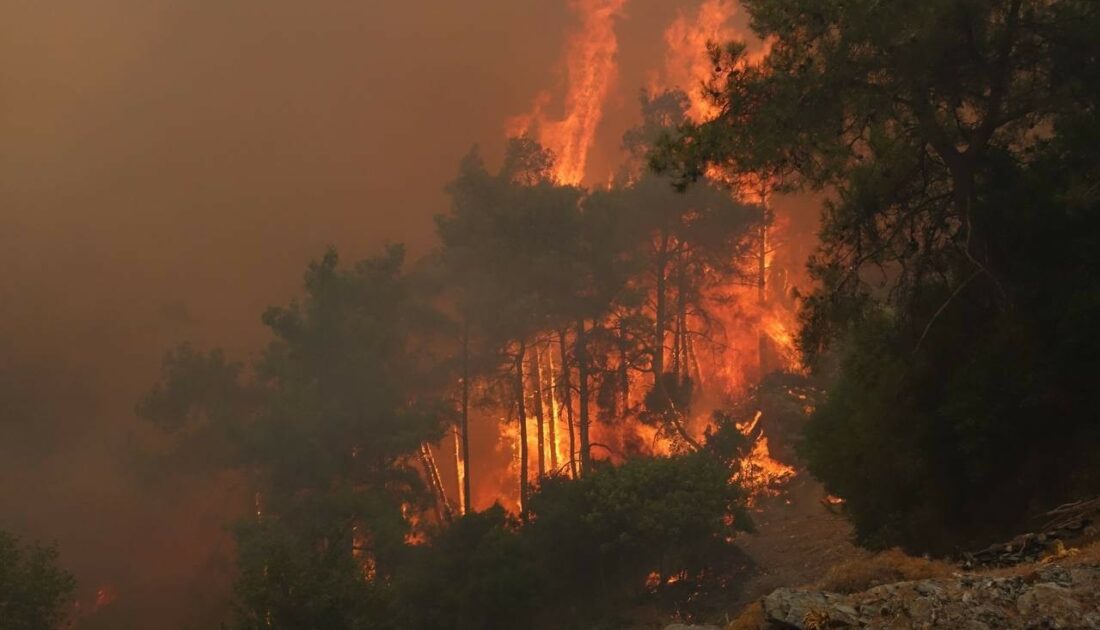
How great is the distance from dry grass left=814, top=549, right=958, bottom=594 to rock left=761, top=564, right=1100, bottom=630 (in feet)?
5.83

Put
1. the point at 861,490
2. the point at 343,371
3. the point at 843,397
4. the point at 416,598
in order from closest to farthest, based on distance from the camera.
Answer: the point at 861,490 < the point at 843,397 < the point at 416,598 < the point at 343,371

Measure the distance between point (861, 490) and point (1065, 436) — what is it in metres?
4.60

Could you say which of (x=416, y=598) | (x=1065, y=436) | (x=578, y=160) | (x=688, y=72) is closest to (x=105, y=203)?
(x=578, y=160)

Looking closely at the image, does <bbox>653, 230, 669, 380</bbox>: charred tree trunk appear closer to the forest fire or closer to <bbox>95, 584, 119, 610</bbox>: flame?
the forest fire

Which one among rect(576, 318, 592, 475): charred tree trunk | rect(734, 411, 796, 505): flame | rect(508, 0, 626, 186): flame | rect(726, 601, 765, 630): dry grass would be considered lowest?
rect(726, 601, 765, 630): dry grass

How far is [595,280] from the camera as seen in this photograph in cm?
4622

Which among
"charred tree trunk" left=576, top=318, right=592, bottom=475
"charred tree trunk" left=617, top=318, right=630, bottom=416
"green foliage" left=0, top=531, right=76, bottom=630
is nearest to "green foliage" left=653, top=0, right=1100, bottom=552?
"charred tree trunk" left=576, top=318, right=592, bottom=475

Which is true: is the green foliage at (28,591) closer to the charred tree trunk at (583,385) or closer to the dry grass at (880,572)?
the charred tree trunk at (583,385)

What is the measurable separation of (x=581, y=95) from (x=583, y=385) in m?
49.9

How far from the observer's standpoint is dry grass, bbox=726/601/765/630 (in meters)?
8.97

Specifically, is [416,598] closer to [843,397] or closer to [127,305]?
[843,397]

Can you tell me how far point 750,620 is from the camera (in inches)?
363

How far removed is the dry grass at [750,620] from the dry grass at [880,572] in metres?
1.49

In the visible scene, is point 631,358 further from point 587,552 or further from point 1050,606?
point 1050,606
